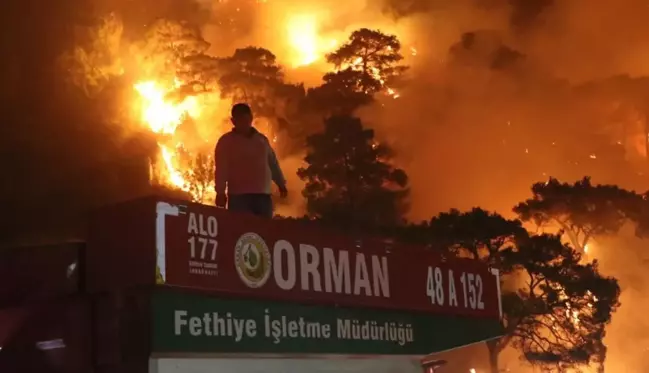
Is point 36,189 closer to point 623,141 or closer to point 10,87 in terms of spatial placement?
point 10,87

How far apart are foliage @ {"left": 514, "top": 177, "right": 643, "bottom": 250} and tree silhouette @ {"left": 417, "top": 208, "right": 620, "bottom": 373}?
4.43 meters

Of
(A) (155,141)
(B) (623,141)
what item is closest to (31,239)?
(A) (155,141)

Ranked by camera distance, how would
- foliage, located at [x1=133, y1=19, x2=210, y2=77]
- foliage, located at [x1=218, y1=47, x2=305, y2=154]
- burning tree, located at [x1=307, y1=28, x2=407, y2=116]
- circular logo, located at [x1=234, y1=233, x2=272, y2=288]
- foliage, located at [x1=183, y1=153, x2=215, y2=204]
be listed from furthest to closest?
1. foliage, located at [x1=133, y1=19, x2=210, y2=77]
2. foliage, located at [x1=218, y1=47, x2=305, y2=154]
3. burning tree, located at [x1=307, y1=28, x2=407, y2=116]
4. foliage, located at [x1=183, y1=153, x2=215, y2=204]
5. circular logo, located at [x1=234, y1=233, x2=272, y2=288]

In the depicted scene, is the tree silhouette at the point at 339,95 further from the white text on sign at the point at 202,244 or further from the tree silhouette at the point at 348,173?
the white text on sign at the point at 202,244

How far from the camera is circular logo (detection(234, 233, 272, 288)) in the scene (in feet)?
12.9

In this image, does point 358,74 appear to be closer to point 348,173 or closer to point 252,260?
point 348,173

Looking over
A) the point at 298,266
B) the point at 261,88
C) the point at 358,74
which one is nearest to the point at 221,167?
the point at 298,266

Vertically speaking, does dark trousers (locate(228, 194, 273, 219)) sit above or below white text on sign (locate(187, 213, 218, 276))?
above

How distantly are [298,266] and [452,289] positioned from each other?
5.47 ft

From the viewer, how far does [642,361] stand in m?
27.1

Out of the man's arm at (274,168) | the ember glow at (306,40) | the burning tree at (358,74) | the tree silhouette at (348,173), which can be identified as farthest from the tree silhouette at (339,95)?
the man's arm at (274,168)

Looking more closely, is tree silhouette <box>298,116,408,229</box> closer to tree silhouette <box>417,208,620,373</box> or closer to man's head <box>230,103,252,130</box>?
tree silhouette <box>417,208,620,373</box>

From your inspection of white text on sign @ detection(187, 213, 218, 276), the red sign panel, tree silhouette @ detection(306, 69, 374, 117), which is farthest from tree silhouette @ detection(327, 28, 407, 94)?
white text on sign @ detection(187, 213, 218, 276)

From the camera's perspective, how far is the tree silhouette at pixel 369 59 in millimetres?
34469
